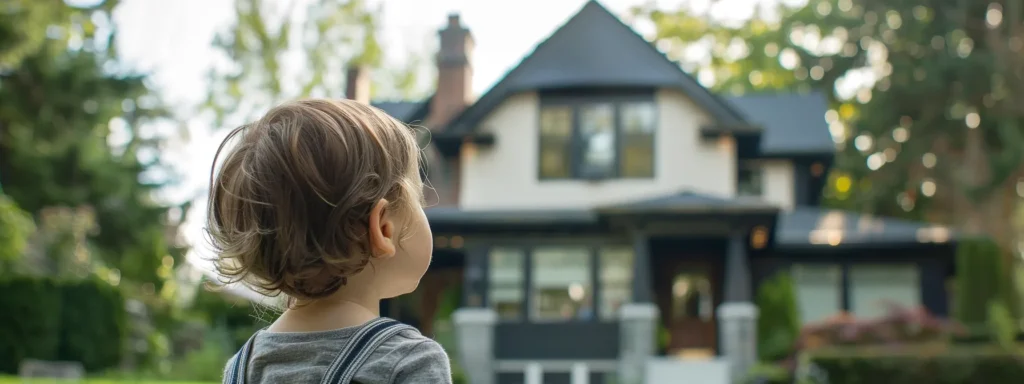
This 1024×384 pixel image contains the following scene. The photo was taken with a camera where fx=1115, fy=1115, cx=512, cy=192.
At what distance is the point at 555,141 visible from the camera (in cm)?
1981

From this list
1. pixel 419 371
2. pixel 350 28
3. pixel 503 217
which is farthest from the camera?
pixel 350 28

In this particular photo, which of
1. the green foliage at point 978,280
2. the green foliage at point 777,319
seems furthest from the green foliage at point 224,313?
the green foliage at point 978,280

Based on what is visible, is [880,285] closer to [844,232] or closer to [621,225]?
[844,232]

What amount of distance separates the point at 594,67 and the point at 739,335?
5513 millimetres

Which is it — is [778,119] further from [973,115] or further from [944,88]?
[973,115]

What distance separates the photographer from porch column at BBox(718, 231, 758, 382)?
17.1m

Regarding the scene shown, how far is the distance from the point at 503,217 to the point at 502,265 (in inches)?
37.1

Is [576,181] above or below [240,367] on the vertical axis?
above

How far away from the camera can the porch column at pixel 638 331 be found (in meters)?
17.3

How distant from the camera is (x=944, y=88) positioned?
29.4m

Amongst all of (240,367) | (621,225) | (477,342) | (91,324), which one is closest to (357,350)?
(240,367)

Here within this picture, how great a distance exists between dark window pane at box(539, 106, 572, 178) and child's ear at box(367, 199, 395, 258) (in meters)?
18.1

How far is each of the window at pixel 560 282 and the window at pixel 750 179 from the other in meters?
3.79

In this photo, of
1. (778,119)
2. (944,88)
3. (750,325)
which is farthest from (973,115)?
(750,325)
